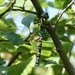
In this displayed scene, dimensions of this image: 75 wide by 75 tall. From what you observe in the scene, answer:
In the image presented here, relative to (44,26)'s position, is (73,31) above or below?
below

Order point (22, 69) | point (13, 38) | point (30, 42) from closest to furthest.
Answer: point (22, 69)
point (13, 38)
point (30, 42)

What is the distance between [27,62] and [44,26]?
0.51ft

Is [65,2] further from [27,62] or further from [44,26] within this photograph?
[27,62]

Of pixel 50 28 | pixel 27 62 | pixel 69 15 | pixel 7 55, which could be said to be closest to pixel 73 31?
pixel 69 15

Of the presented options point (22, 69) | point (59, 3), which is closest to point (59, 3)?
point (59, 3)

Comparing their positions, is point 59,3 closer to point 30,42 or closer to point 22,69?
point 30,42

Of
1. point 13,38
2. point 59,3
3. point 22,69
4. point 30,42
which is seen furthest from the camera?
point 59,3

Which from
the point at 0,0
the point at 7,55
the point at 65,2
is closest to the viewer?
the point at 0,0

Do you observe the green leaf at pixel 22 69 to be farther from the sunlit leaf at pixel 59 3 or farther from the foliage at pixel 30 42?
the sunlit leaf at pixel 59 3

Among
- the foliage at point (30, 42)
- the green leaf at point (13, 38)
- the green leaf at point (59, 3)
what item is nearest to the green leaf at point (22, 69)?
the foliage at point (30, 42)

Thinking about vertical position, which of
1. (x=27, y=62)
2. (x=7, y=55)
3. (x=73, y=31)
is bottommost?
(x=7, y=55)

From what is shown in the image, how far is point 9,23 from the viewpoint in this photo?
1418 millimetres

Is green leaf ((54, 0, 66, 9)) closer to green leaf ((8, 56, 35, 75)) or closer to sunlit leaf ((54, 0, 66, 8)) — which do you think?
sunlit leaf ((54, 0, 66, 8))

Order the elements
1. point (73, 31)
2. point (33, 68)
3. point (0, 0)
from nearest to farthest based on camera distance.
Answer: point (33, 68) → point (0, 0) → point (73, 31)
